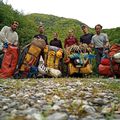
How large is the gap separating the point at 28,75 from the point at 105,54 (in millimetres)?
2570

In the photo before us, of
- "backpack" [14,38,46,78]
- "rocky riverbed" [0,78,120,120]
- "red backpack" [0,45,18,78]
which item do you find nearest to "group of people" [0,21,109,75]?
"red backpack" [0,45,18,78]

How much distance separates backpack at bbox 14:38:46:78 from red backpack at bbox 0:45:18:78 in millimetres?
252

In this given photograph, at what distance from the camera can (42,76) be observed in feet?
45.7

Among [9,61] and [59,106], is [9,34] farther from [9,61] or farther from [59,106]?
[59,106]

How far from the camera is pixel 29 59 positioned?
13633mm

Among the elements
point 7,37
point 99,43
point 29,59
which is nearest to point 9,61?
point 29,59

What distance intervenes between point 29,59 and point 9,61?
2.34 ft

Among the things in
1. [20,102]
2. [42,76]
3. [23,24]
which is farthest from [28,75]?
[23,24]

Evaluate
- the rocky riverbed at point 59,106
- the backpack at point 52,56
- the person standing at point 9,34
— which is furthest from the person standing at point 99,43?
the rocky riverbed at point 59,106

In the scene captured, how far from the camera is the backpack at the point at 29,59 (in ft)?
44.4

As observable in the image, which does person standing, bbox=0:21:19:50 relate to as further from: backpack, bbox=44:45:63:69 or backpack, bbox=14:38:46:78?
backpack, bbox=44:45:63:69

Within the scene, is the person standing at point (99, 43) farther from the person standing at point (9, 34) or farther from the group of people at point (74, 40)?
the person standing at point (9, 34)

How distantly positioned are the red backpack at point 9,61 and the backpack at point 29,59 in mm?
252

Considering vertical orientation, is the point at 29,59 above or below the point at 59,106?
above
